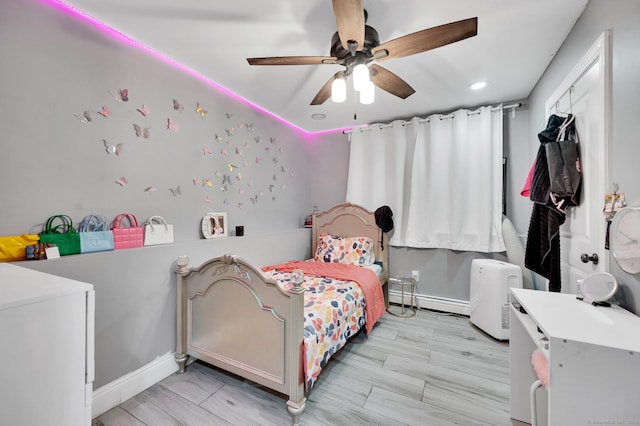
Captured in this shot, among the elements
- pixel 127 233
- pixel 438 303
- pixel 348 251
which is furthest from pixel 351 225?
pixel 127 233

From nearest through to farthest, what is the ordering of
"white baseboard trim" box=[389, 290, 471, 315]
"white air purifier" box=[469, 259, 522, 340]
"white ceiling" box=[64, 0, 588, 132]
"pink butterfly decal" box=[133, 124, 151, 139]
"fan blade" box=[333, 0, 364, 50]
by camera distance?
"fan blade" box=[333, 0, 364, 50], "white ceiling" box=[64, 0, 588, 132], "pink butterfly decal" box=[133, 124, 151, 139], "white air purifier" box=[469, 259, 522, 340], "white baseboard trim" box=[389, 290, 471, 315]

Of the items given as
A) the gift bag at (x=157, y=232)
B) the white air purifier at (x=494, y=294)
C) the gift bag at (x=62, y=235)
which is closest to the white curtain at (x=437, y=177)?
the white air purifier at (x=494, y=294)

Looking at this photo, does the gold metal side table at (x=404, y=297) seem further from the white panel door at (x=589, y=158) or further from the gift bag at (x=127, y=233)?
the gift bag at (x=127, y=233)

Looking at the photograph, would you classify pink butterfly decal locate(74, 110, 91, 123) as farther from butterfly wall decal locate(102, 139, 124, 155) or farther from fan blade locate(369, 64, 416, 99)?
fan blade locate(369, 64, 416, 99)

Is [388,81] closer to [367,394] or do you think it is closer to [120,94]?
[120,94]

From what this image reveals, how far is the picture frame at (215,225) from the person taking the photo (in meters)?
2.33

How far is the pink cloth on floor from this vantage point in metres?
2.44

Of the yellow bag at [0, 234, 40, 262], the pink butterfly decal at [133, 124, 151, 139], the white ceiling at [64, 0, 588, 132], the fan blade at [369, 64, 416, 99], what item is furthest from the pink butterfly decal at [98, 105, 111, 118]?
the fan blade at [369, 64, 416, 99]

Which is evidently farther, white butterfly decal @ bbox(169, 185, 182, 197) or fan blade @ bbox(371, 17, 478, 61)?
white butterfly decal @ bbox(169, 185, 182, 197)

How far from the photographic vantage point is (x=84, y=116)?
1616 mm

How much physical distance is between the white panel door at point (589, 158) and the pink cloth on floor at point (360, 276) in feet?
4.80

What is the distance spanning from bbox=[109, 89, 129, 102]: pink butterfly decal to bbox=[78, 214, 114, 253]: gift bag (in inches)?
32.9

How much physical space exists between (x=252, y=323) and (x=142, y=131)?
1632 mm

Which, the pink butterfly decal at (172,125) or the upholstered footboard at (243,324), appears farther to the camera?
the pink butterfly decal at (172,125)
